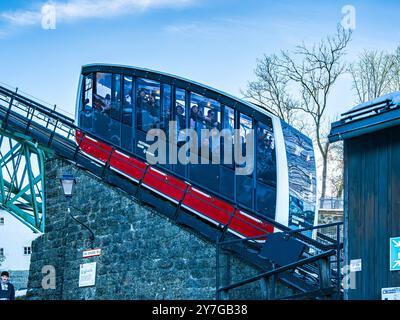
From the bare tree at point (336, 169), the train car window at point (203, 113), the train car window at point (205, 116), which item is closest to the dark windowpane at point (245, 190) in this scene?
the train car window at point (205, 116)

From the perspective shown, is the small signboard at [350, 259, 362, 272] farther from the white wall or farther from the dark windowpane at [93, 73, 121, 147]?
the white wall

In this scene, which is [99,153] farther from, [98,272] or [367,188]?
[367,188]

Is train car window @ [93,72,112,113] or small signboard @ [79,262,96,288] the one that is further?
train car window @ [93,72,112,113]

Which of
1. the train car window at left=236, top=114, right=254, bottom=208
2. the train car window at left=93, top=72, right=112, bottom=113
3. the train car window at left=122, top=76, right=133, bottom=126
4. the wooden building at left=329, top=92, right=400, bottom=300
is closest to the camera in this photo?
the wooden building at left=329, top=92, right=400, bottom=300

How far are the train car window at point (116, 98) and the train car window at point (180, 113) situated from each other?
230cm

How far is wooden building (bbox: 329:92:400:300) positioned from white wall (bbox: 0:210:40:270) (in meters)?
50.2

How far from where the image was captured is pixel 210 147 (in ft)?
66.0

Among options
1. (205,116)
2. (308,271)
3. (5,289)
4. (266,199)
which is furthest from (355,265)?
(205,116)

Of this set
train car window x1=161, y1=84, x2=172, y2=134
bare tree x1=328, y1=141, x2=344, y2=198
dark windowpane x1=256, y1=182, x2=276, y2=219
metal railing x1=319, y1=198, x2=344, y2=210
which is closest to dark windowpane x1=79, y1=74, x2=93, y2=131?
train car window x1=161, y1=84, x2=172, y2=134

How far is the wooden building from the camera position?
441 inches

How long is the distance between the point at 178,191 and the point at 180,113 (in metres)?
2.05

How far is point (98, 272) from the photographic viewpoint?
19469mm

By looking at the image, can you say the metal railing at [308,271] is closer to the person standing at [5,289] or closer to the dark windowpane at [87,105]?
the person standing at [5,289]

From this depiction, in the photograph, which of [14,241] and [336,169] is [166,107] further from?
[14,241]
